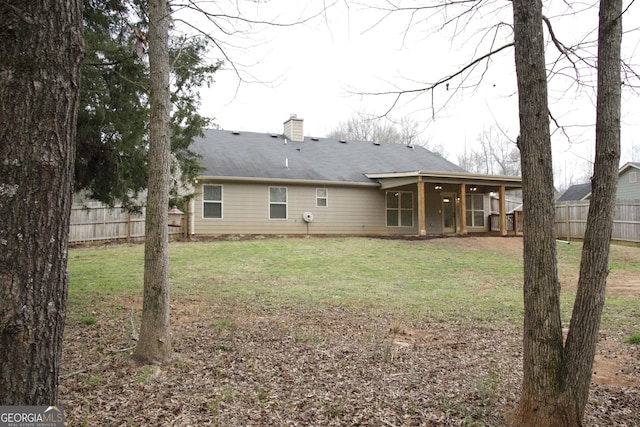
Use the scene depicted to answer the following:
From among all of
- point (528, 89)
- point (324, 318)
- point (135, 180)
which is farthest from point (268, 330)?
point (528, 89)

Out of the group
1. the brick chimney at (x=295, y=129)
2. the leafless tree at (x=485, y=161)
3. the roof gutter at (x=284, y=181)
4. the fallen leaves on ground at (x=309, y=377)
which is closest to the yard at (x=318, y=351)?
the fallen leaves on ground at (x=309, y=377)

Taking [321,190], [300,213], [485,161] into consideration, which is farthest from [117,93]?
[485,161]

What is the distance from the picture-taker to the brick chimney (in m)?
21.1

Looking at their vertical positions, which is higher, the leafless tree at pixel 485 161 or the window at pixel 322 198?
the leafless tree at pixel 485 161

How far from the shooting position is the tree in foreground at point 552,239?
3037mm

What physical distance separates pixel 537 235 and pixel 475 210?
1912 centimetres

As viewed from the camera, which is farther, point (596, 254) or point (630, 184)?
point (630, 184)

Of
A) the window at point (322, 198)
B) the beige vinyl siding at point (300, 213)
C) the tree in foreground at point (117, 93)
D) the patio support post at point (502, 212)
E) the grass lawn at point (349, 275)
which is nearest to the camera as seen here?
the tree in foreground at point (117, 93)

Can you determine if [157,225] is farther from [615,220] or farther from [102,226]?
[615,220]

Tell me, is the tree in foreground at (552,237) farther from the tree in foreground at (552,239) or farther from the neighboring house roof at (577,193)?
the neighboring house roof at (577,193)

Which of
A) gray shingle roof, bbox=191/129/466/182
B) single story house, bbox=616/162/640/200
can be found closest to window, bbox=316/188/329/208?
gray shingle roof, bbox=191/129/466/182

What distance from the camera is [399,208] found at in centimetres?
1917

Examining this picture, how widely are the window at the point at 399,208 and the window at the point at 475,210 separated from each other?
3.56 metres

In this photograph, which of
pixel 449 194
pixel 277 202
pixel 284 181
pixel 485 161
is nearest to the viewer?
pixel 284 181
